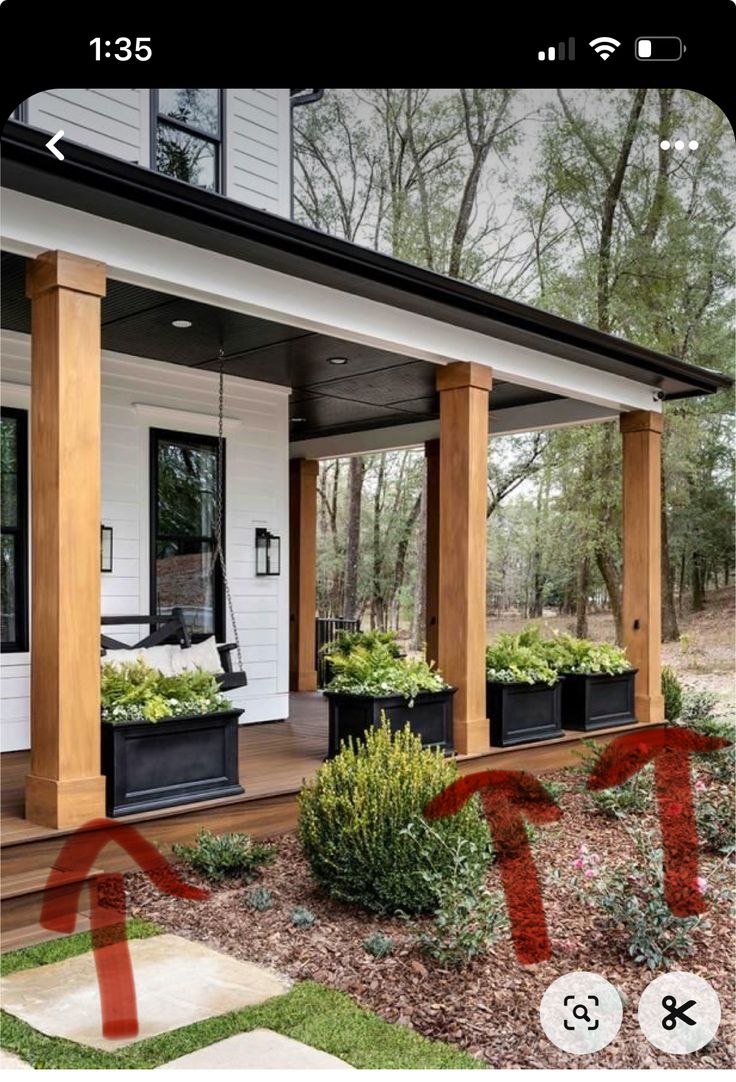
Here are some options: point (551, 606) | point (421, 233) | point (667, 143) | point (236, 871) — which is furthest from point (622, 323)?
point (667, 143)

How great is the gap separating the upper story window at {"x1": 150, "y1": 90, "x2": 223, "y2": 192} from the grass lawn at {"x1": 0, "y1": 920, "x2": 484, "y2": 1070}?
5367 millimetres

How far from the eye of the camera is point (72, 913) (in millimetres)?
4047

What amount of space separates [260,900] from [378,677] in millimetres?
1965

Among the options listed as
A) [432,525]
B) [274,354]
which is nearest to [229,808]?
[274,354]

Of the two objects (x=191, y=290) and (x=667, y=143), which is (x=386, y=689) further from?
(x=667, y=143)

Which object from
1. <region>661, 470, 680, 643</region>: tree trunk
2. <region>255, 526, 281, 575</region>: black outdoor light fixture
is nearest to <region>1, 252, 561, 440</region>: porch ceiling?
<region>255, 526, 281, 575</region>: black outdoor light fixture

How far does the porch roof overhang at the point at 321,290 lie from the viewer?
164 inches

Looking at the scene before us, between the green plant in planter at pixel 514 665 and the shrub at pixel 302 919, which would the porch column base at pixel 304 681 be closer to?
the green plant in planter at pixel 514 665

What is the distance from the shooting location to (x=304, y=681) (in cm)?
1095

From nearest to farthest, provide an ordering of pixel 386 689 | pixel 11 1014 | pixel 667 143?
pixel 667 143 → pixel 11 1014 → pixel 386 689

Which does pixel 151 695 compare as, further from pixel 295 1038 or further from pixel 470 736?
pixel 470 736

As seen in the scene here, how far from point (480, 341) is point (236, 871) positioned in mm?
4021
